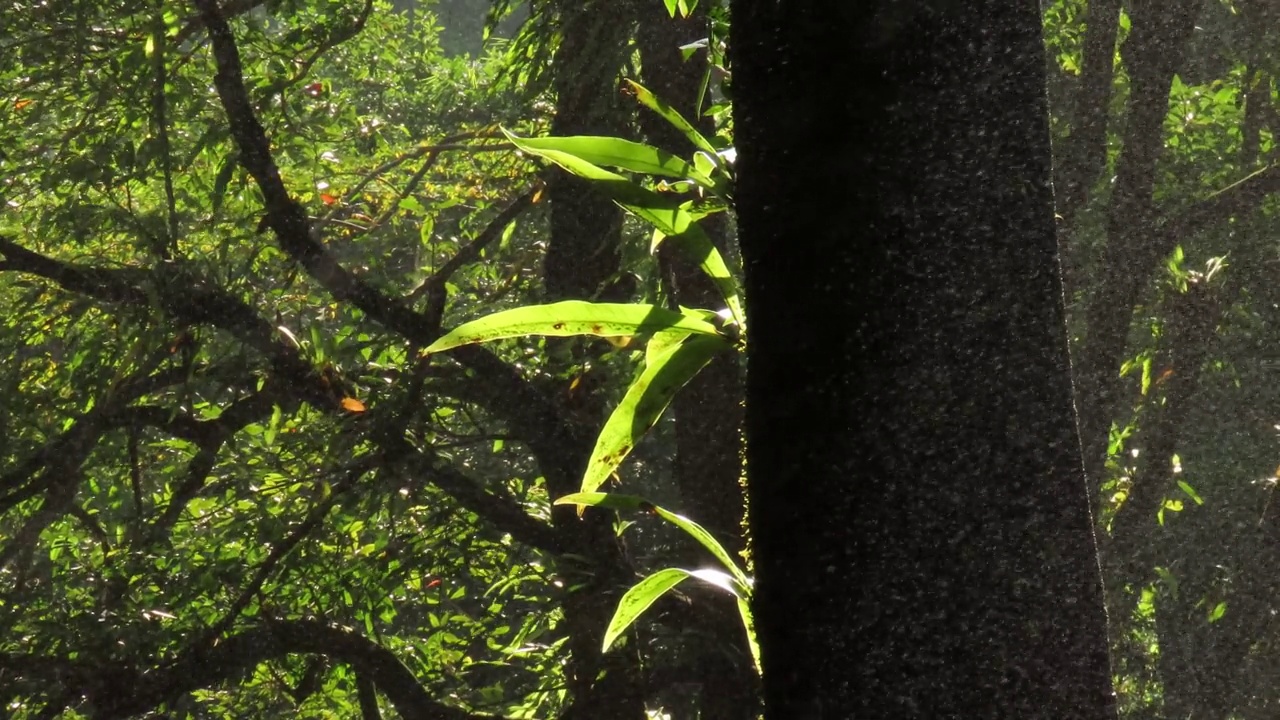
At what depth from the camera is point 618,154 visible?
3.69 feet

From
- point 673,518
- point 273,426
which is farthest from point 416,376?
point 673,518

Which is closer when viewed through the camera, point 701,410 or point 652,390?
point 652,390

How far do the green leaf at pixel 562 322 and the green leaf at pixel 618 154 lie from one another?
13 centimetres

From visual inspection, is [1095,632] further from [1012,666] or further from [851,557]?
[851,557]

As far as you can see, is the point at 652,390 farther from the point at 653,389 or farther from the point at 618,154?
the point at 618,154

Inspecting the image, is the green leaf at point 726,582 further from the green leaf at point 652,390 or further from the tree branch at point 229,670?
the tree branch at point 229,670

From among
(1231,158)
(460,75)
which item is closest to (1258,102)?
(1231,158)

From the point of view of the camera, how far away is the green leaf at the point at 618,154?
111cm

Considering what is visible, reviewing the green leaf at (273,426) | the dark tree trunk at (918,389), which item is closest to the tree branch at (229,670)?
the green leaf at (273,426)

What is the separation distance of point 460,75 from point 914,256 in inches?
336

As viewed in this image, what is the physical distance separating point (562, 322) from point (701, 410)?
330cm

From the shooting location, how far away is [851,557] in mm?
892

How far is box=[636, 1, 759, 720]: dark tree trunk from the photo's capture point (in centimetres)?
409

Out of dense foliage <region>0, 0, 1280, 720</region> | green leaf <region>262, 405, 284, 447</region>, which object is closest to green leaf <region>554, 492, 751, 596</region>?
dense foliage <region>0, 0, 1280, 720</region>
